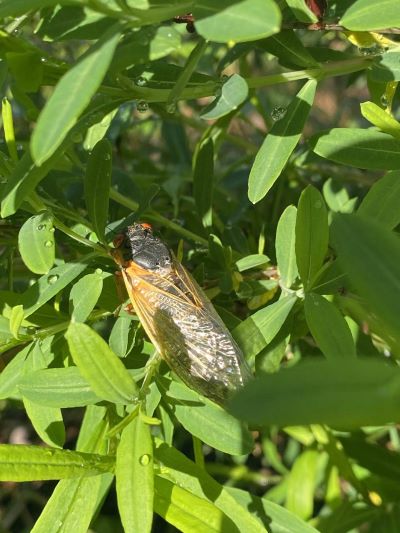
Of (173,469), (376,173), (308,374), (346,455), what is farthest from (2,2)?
(376,173)

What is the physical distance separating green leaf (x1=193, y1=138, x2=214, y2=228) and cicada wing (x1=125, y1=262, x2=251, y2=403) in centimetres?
19

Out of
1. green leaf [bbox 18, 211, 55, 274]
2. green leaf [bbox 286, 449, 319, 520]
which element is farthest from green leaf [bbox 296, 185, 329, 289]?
green leaf [bbox 286, 449, 319, 520]

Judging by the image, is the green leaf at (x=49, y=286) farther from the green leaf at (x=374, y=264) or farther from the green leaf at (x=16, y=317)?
the green leaf at (x=374, y=264)

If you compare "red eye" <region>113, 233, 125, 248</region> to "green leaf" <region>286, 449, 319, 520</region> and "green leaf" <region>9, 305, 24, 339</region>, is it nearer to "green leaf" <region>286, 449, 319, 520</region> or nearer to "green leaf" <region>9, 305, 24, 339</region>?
"green leaf" <region>9, 305, 24, 339</region>

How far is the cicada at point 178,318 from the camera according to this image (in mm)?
1028

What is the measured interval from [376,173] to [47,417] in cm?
130

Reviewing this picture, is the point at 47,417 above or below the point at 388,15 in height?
below

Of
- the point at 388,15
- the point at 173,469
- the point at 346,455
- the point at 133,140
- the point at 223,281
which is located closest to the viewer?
the point at 388,15

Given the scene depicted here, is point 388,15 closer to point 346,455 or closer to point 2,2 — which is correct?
Result: point 2,2

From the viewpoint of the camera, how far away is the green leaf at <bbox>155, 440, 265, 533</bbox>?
1.00 metres

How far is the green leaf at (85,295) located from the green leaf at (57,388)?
0.27ft

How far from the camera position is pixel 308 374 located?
509mm

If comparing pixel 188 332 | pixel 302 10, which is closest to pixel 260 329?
pixel 188 332

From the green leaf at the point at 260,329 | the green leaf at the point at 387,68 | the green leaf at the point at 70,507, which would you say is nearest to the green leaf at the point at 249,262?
the green leaf at the point at 260,329
